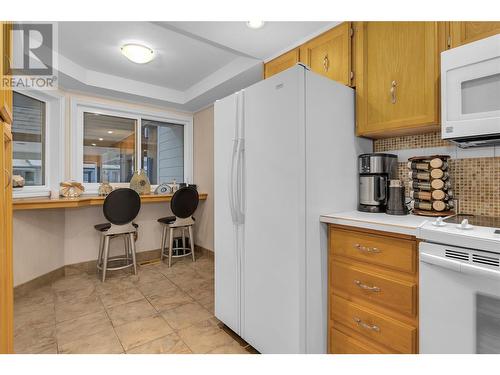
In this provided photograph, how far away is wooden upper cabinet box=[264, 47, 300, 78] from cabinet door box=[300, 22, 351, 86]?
98 millimetres

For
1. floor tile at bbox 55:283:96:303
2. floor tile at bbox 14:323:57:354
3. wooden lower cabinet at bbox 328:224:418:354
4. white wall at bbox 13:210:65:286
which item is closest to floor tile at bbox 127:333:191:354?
floor tile at bbox 14:323:57:354

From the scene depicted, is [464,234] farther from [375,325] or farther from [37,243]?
[37,243]

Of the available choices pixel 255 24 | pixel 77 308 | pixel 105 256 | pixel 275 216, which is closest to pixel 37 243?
pixel 105 256

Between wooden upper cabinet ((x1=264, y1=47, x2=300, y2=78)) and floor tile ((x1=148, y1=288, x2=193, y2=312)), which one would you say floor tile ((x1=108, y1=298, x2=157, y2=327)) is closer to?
floor tile ((x1=148, y1=288, x2=193, y2=312))

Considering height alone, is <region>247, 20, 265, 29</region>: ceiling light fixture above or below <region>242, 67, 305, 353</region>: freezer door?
above

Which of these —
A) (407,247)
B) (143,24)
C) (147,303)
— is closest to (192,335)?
(147,303)

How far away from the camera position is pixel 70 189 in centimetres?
298

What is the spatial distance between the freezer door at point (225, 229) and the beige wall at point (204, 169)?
71.5 inches

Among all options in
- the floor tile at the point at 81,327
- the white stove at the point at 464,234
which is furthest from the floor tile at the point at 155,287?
the white stove at the point at 464,234

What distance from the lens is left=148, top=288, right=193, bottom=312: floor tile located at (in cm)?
233

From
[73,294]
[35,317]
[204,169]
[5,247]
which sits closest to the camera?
[5,247]

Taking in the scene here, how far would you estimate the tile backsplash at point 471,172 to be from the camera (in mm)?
1431

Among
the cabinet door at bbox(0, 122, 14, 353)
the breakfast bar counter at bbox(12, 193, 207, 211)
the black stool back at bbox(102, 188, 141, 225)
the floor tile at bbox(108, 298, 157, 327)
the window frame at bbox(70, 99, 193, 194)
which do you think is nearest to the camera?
the cabinet door at bbox(0, 122, 14, 353)

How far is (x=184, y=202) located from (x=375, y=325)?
2.66 metres
